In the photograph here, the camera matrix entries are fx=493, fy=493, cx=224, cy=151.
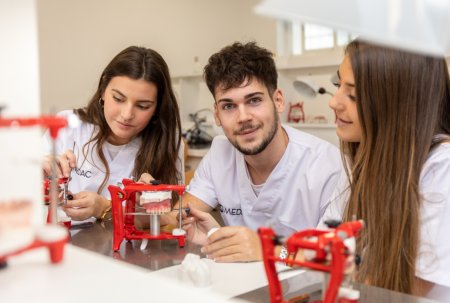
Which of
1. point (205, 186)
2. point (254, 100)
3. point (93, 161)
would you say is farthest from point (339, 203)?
point (93, 161)

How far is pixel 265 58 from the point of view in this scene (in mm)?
1493

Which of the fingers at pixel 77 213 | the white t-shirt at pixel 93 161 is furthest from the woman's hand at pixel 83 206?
the white t-shirt at pixel 93 161

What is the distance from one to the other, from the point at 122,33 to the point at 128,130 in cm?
Result: 199

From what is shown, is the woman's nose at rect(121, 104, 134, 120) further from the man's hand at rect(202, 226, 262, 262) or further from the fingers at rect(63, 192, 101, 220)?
the man's hand at rect(202, 226, 262, 262)

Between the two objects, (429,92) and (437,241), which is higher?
(429,92)

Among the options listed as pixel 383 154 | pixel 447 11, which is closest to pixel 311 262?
pixel 447 11

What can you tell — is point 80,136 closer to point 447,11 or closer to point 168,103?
point 168,103

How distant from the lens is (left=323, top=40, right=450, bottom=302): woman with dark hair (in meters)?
0.94

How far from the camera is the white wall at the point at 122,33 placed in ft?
10.0

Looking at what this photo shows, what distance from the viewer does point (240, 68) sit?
143 cm

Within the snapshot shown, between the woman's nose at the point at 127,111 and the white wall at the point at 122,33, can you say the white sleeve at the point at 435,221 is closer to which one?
the woman's nose at the point at 127,111

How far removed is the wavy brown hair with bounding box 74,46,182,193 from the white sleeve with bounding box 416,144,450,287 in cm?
82

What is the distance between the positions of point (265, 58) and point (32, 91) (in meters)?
1.11

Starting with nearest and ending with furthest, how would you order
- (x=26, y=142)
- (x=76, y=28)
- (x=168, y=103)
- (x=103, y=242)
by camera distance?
(x=26, y=142), (x=103, y=242), (x=168, y=103), (x=76, y=28)
